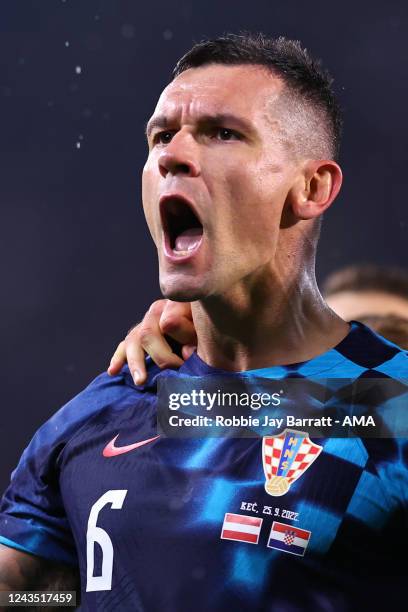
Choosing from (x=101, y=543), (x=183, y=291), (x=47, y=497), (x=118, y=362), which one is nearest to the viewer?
(x=183, y=291)

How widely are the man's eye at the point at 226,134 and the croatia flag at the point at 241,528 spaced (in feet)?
2.57

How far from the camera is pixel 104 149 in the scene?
18.7 feet

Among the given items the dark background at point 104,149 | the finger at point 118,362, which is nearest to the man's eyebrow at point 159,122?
the finger at point 118,362

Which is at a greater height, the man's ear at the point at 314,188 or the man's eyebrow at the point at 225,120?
the man's eyebrow at the point at 225,120

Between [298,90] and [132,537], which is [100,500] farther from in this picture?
[298,90]

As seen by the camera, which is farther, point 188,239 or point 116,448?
point 116,448

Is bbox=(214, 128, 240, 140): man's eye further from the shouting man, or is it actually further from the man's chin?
the man's chin

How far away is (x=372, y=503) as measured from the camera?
5.89 feet

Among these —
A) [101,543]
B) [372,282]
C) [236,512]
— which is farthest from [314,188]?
[372,282]

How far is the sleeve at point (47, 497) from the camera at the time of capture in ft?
7.47

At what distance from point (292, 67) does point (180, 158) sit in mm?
372

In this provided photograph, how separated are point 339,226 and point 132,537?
Result: 4.05 metres

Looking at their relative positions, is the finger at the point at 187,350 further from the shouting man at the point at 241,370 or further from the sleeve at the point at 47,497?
the sleeve at the point at 47,497

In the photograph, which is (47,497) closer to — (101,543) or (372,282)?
(101,543)
